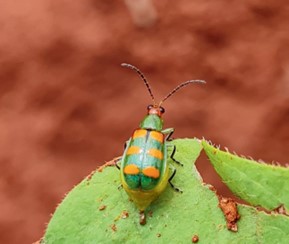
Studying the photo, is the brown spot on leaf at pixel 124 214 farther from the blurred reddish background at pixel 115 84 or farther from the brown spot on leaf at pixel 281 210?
the blurred reddish background at pixel 115 84

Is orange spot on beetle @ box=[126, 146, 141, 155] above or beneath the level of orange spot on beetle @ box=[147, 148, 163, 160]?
above

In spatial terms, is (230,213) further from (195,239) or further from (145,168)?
(145,168)

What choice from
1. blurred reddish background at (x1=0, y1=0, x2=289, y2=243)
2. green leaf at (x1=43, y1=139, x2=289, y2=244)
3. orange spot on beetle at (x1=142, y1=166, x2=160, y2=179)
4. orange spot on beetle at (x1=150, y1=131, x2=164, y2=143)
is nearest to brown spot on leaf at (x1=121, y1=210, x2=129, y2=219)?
green leaf at (x1=43, y1=139, x2=289, y2=244)

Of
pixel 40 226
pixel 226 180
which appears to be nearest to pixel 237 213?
pixel 226 180

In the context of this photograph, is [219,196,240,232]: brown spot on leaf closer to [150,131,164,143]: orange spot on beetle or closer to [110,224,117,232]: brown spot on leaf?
[110,224,117,232]: brown spot on leaf

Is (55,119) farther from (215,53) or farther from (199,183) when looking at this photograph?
(199,183)

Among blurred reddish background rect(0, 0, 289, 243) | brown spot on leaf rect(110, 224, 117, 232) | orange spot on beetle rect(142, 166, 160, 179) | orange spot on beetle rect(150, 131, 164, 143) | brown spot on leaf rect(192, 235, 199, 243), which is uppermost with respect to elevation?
blurred reddish background rect(0, 0, 289, 243)

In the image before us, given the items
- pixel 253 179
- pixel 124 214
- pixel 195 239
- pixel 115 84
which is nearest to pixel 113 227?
pixel 124 214
